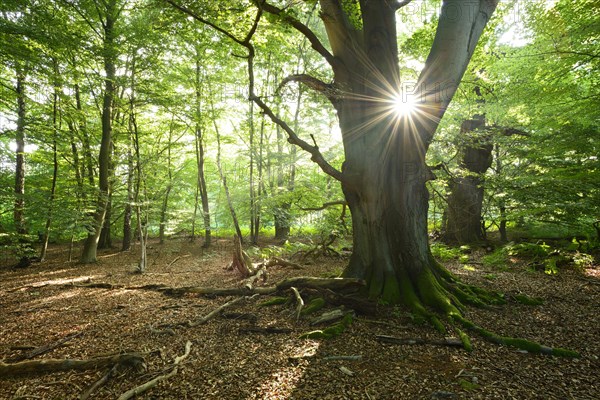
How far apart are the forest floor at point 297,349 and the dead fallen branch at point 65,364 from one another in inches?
3.1

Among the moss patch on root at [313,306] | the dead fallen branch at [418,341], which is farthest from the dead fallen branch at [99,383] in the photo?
the dead fallen branch at [418,341]

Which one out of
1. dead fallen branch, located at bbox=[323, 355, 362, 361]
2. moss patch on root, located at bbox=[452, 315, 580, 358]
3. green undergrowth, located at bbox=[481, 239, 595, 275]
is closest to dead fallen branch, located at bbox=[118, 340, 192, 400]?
dead fallen branch, located at bbox=[323, 355, 362, 361]

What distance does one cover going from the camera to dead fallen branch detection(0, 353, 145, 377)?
11.0 ft

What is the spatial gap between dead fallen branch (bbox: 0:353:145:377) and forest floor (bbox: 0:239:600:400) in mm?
→ 80

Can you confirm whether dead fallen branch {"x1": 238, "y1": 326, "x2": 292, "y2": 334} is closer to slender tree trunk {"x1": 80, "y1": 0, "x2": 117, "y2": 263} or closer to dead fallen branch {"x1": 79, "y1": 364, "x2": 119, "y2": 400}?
dead fallen branch {"x1": 79, "y1": 364, "x2": 119, "y2": 400}

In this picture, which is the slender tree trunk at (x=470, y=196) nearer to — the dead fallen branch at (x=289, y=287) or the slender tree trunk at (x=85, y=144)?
the dead fallen branch at (x=289, y=287)

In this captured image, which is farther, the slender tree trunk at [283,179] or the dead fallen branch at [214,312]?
the slender tree trunk at [283,179]

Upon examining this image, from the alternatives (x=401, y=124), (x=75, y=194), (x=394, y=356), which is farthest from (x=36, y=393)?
(x=75, y=194)

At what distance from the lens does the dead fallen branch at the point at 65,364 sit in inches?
132

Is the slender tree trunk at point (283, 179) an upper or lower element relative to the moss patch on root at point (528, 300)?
upper

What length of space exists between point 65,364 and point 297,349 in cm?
281

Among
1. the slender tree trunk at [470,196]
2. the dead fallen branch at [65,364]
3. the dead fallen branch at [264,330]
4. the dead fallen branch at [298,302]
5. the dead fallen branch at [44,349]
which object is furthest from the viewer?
the slender tree trunk at [470,196]

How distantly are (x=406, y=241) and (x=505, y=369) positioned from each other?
7.20 feet

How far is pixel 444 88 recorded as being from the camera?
4.73 m
